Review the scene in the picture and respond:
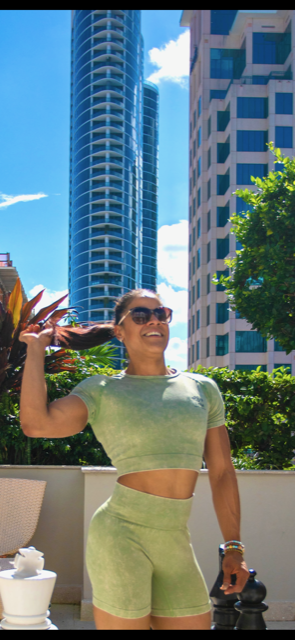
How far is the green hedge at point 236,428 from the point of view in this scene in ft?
19.1

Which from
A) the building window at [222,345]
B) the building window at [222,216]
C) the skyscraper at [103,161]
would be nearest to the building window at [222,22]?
the building window at [222,216]

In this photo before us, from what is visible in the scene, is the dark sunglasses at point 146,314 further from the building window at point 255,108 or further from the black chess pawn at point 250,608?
the building window at point 255,108

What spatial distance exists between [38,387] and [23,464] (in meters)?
4.19

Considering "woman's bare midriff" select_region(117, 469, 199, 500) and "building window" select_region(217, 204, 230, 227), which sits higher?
"building window" select_region(217, 204, 230, 227)

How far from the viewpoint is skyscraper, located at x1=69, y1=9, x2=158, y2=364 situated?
336ft

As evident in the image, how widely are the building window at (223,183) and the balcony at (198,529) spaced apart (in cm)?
4757

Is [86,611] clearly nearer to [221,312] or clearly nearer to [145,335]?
[145,335]

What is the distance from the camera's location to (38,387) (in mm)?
1917

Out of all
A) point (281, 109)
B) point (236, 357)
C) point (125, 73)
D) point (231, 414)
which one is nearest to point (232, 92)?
point (281, 109)

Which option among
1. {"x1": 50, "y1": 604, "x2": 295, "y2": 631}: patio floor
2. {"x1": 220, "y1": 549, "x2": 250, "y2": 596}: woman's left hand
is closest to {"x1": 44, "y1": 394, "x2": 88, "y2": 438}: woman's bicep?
{"x1": 220, "y1": 549, "x2": 250, "y2": 596}: woman's left hand

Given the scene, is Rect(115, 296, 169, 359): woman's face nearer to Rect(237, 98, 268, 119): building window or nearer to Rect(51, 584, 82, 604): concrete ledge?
Rect(51, 584, 82, 604): concrete ledge

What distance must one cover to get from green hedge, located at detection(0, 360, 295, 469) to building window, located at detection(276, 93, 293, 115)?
153 feet

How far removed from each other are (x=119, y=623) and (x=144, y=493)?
353 millimetres

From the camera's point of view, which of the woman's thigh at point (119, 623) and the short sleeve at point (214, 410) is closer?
the woman's thigh at point (119, 623)
